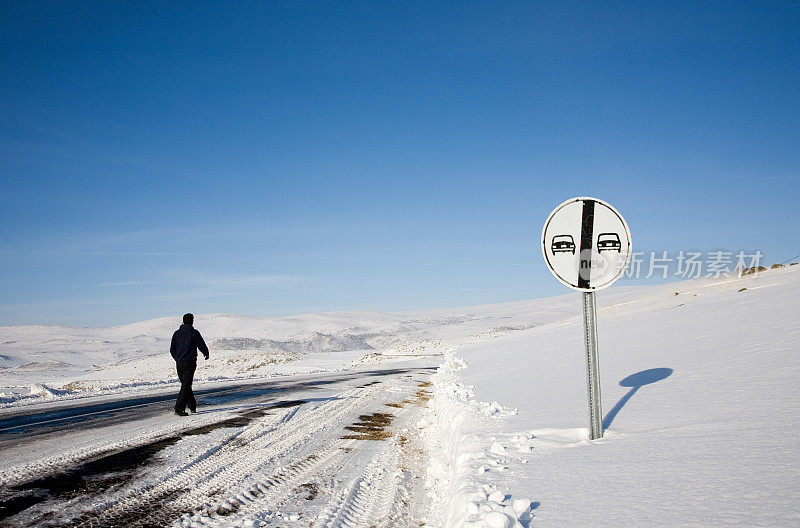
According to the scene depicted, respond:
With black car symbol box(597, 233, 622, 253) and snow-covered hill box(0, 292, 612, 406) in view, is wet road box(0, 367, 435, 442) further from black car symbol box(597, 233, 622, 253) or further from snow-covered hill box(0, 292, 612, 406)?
black car symbol box(597, 233, 622, 253)

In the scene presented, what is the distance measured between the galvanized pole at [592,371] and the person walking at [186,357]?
6986 mm

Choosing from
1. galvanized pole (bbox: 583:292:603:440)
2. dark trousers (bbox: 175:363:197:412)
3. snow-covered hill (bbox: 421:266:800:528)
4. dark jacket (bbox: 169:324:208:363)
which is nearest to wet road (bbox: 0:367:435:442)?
dark trousers (bbox: 175:363:197:412)

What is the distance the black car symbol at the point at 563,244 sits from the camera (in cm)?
376

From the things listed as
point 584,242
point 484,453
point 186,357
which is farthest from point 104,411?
point 584,242

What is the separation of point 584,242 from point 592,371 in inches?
44.0

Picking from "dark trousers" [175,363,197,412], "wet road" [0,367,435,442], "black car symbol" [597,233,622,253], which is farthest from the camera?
"dark trousers" [175,363,197,412]

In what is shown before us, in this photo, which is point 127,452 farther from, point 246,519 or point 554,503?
point 554,503

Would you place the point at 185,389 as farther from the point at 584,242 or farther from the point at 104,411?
the point at 584,242

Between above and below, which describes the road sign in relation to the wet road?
above

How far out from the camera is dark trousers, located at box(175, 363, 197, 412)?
338 inches

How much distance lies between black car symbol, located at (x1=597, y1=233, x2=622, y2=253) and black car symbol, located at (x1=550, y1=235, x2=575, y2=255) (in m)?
0.20

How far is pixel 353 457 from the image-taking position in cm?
557

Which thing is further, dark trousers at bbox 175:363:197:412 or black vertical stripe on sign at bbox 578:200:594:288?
dark trousers at bbox 175:363:197:412

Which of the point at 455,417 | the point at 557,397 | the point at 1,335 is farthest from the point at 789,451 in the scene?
the point at 1,335
